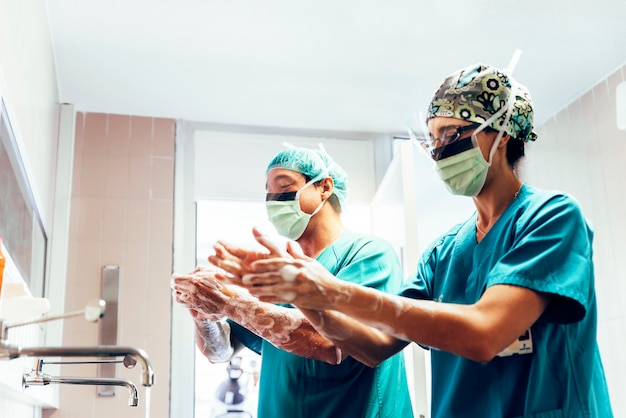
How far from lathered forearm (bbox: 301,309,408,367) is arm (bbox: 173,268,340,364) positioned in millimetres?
173

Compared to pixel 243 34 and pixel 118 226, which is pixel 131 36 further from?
pixel 118 226

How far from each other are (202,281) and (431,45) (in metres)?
1.52

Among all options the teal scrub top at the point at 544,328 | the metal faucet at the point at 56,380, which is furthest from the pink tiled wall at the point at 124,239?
the teal scrub top at the point at 544,328

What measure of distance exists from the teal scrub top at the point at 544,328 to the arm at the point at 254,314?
0.33 meters

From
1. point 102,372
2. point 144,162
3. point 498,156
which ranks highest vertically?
point 144,162

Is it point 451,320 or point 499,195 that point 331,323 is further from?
point 499,195

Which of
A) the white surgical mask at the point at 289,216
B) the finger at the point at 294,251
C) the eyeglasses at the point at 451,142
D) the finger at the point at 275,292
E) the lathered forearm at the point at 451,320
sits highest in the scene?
the eyeglasses at the point at 451,142

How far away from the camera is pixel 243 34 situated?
8.36ft

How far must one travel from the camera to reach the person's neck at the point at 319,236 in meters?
1.81

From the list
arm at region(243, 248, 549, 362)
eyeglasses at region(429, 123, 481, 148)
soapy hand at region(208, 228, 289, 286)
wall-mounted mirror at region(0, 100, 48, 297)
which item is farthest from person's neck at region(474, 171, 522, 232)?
wall-mounted mirror at region(0, 100, 48, 297)

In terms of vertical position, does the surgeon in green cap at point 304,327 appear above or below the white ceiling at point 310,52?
below

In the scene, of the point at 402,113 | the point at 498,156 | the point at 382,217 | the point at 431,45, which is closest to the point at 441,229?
the point at 382,217

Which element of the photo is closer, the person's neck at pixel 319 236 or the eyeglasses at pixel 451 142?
the eyeglasses at pixel 451 142

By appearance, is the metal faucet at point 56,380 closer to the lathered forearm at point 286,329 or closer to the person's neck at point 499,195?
the lathered forearm at point 286,329
